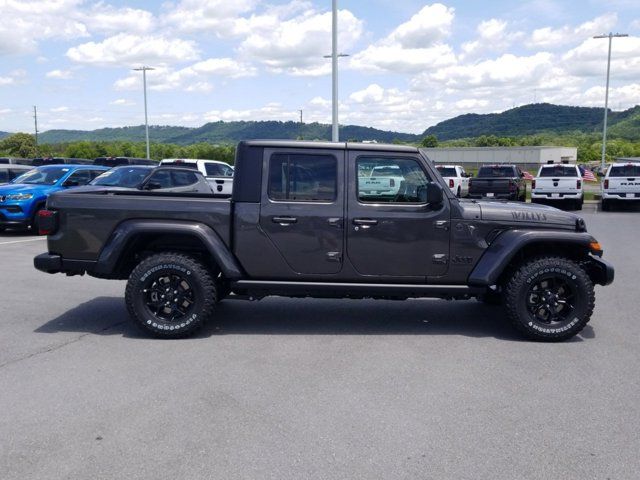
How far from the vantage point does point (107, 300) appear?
798 cm

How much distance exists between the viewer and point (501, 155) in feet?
245

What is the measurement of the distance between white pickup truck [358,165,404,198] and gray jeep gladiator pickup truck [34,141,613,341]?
0.5 inches

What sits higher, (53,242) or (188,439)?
(53,242)

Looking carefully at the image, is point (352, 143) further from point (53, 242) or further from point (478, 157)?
point (478, 157)

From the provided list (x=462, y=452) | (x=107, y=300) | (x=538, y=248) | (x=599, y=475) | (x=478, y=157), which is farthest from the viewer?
(x=478, y=157)

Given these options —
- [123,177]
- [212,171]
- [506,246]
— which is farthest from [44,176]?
[506,246]

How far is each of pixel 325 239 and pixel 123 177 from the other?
10.8 metres

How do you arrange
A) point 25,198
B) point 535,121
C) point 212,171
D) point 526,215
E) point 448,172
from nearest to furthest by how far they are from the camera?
point 526,215
point 25,198
point 212,171
point 448,172
point 535,121

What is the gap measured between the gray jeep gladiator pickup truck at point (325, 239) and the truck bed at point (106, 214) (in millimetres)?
11

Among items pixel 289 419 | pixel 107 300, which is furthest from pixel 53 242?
pixel 289 419

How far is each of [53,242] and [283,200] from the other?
7.59 feet

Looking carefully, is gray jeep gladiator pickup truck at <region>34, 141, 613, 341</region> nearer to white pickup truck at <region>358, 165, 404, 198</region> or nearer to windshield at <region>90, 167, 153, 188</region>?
white pickup truck at <region>358, 165, 404, 198</region>

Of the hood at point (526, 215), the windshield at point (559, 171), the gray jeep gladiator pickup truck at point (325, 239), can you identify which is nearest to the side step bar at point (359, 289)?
the gray jeep gladiator pickup truck at point (325, 239)

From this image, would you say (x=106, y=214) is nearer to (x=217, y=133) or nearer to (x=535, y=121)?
(x=217, y=133)
